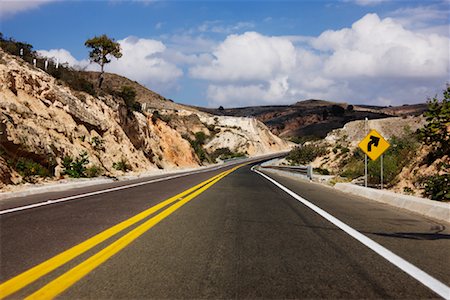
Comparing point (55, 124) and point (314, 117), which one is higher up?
point (314, 117)

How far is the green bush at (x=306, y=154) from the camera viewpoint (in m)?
52.5

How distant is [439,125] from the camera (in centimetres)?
1523

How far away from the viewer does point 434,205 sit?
32.7ft

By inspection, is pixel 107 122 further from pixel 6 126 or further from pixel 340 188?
pixel 340 188

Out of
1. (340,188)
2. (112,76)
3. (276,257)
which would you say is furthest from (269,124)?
(276,257)

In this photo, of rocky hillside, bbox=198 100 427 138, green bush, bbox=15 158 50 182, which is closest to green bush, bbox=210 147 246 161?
rocky hillside, bbox=198 100 427 138

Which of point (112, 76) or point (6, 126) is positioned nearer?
point (6, 126)

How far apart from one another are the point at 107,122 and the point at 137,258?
32288 millimetres

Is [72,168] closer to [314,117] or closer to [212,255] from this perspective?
[212,255]

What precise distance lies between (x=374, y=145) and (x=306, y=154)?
38.6 m

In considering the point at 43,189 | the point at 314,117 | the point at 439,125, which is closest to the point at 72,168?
the point at 43,189

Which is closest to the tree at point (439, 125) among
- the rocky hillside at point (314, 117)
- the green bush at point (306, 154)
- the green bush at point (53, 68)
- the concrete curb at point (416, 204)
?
the concrete curb at point (416, 204)

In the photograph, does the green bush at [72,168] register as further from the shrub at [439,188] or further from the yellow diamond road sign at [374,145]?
the shrub at [439,188]

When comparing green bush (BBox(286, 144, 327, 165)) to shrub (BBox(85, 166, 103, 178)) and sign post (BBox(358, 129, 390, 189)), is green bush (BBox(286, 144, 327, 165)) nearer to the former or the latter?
shrub (BBox(85, 166, 103, 178))
